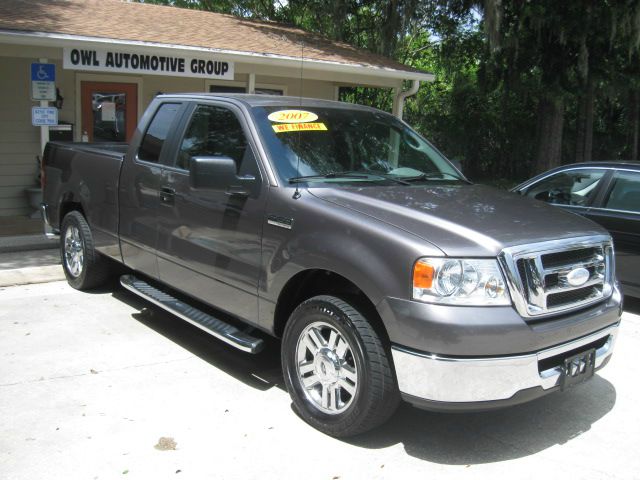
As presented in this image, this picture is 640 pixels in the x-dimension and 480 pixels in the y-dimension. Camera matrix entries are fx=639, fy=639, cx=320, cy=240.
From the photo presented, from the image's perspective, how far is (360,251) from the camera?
3367 mm

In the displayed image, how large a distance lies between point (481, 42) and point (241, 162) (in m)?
12.1

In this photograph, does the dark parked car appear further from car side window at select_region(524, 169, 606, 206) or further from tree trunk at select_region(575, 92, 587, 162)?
tree trunk at select_region(575, 92, 587, 162)

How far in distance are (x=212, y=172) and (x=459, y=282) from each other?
167cm

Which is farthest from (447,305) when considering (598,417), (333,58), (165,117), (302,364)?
(333,58)

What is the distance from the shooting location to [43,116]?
8.32m

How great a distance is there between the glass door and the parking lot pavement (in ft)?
24.0

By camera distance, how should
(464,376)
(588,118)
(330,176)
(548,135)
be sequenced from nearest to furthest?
(464,376)
(330,176)
(548,135)
(588,118)

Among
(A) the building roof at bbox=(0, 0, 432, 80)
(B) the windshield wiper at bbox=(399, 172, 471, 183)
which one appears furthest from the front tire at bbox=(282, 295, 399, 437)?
(A) the building roof at bbox=(0, 0, 432, 80)

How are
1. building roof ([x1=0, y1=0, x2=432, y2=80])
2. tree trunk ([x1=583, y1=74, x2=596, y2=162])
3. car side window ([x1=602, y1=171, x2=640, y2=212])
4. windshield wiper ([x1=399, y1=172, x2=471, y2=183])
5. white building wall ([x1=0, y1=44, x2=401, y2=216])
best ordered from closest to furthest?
windshield wiper ([x1=399, y1=172, x2=471, y2=183]), car side window ([x1=602, y1=171, x2=640, y2=212]), building roof ([x1=0, y1=0, x2=432, y2=80]), white building wall ([x1=0, y1=44, x2=401, y2=216]), tree trunk ([x1=583, y1=74, x2=596, y2=162])

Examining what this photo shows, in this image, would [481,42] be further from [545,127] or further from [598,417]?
[598,417]

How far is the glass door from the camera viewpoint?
11586 millimetres

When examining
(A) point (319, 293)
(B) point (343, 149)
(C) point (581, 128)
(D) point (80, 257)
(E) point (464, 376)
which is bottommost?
(D) point (80, 257)

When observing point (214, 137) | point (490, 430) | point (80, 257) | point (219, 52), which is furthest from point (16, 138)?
point (490, 430)

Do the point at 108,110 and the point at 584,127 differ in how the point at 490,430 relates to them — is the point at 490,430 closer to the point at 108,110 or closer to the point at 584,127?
the point at 108,110
